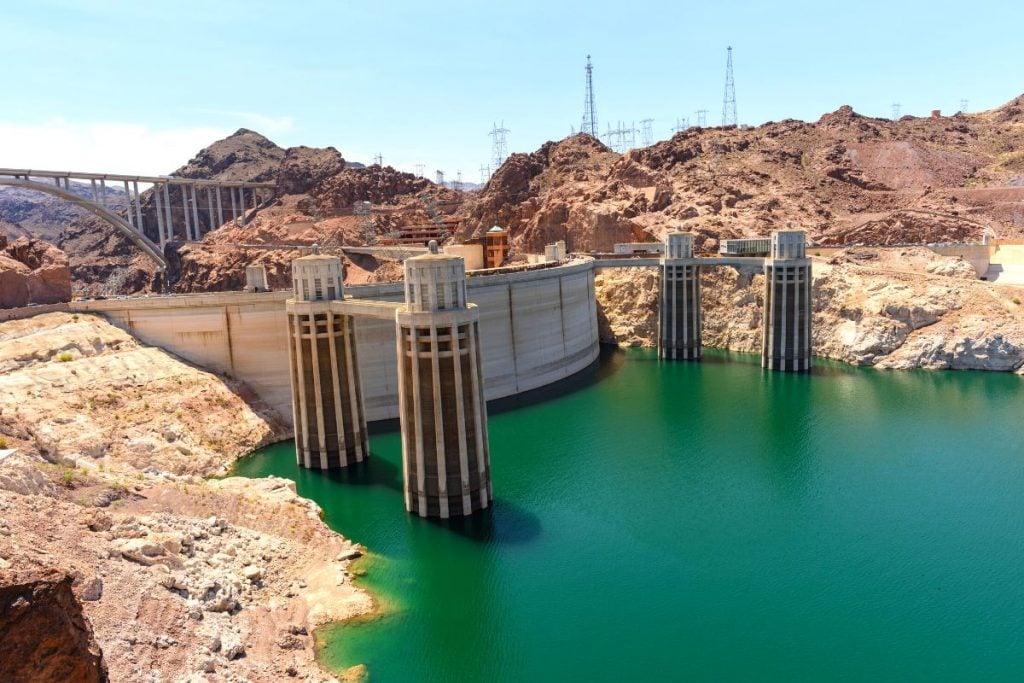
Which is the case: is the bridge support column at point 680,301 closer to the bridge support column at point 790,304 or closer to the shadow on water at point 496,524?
the bridge support column at point 790,304

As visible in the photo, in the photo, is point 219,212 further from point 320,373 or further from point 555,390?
point 320,373

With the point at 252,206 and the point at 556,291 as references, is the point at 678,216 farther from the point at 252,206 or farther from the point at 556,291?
the point at 252,206

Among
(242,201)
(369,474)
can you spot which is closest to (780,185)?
(369,474)

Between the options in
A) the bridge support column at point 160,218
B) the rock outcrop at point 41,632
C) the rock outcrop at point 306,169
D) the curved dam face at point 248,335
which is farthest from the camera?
the rock outcrop at point 306,169

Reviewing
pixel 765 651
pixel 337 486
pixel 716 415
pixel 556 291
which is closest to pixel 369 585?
pixel 337 486

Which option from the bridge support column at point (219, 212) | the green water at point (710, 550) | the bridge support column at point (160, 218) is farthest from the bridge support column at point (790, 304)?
the bridge support column at point (219, 212)
